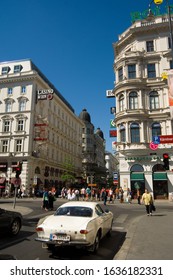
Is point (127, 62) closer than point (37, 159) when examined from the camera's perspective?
Yes

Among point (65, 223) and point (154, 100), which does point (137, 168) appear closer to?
point (154, 100)

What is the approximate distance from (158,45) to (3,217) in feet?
110

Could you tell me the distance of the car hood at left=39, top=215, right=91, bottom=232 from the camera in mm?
6385

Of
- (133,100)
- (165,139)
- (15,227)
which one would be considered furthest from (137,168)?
(15,227)

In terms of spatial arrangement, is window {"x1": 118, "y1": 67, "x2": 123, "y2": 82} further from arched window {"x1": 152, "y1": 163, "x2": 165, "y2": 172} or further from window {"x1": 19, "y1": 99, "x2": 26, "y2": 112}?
window {"x1": 19, "y1": 99, "x2": 26, "y2": 112}

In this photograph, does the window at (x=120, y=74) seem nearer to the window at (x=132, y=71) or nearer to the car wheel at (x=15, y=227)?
the window at (x=132, y=71)

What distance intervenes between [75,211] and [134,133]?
25.8m

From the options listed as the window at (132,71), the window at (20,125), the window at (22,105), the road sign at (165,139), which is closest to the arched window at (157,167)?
the road sign at (165,139)

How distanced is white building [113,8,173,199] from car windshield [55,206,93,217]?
77.7 feet

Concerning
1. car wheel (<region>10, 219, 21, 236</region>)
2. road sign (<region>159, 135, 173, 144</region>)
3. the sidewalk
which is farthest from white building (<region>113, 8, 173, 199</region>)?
car wheel (<region>10, 219, 21, 236</region>)

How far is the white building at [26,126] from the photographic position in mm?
42156

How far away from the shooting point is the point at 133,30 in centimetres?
3522


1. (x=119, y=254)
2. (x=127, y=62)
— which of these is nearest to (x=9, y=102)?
(x=127, y=62)
